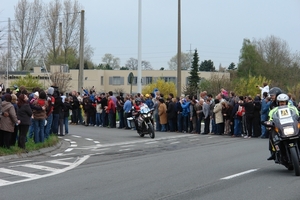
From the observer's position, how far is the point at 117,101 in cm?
3131

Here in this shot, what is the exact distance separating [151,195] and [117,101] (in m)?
21.6

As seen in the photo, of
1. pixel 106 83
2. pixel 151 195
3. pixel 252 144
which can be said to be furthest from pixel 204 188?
pixel 106 83

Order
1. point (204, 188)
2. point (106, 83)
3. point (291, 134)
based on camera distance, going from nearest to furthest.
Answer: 1. point (204, 188)
2. point (291, 134)
3. point (106, 83)

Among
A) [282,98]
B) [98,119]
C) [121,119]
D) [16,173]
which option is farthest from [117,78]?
[282,98]

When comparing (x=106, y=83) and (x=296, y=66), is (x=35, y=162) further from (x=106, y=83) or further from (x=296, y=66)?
(x=106, y=83)

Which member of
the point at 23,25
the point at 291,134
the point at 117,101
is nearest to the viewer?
the point at 291,134

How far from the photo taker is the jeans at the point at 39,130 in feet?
62.2

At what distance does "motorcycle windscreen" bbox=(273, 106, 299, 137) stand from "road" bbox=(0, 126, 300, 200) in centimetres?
97

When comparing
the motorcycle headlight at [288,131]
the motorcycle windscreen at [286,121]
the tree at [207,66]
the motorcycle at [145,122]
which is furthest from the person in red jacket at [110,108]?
the tree at [207,66]

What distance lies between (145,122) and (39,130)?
6.00m

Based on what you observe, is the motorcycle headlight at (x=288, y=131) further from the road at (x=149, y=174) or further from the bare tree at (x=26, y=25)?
the bare tree at (x=26, y=25)

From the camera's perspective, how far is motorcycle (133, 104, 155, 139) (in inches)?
941

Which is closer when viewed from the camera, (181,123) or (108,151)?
(108,151)

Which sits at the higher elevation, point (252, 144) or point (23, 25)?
point (23, 25)
